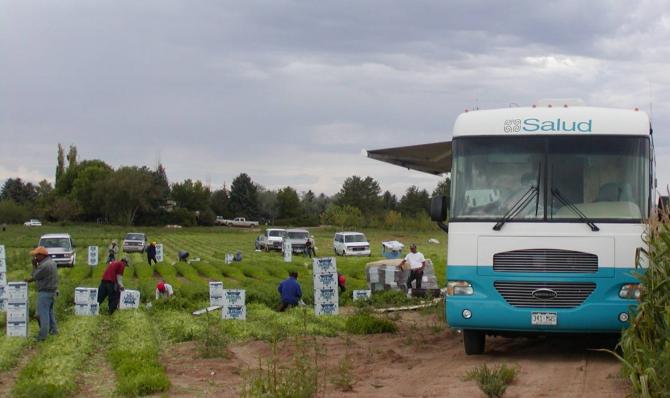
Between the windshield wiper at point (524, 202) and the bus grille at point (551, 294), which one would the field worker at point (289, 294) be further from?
the bus grille at point (551, 294)

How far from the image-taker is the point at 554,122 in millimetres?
12305

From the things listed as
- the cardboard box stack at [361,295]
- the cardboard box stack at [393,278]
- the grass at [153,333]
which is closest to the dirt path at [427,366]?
the grass at [153,333]

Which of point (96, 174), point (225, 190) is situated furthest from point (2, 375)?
point (225, 190)

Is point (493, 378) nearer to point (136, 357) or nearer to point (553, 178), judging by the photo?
point (553, 178)

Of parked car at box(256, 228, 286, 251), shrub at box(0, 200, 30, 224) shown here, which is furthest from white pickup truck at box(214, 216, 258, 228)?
parked car at box(256, 228, 286, 251)

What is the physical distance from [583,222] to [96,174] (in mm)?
115434

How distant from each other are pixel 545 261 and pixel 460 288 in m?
1.16

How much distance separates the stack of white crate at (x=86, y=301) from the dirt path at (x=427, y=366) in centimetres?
513

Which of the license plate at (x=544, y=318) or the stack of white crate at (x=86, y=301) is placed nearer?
the license plate at (x=544, y=318)

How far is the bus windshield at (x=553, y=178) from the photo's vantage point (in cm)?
1194

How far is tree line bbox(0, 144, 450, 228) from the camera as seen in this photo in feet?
356

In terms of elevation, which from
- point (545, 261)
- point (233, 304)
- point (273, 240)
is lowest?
point (233, 304)

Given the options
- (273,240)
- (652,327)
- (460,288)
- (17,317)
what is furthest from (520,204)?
(273,240)

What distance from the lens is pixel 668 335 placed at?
876 centimetres
